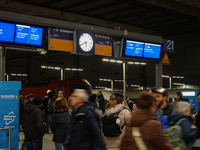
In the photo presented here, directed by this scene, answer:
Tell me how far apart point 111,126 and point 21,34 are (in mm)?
4021

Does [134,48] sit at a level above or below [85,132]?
above

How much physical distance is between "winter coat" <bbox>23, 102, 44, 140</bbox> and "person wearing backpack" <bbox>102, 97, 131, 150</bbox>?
6.12ft

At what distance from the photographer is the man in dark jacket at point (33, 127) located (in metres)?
6.55

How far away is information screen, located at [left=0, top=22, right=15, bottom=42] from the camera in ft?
32.1

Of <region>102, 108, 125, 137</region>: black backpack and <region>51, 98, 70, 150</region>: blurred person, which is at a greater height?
<region>51, 98, 70, 150</region>: blurred person

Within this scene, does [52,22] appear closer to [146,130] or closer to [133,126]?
[133,126]

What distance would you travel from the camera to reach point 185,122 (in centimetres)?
406

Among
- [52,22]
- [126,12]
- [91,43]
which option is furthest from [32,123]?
[126,12]

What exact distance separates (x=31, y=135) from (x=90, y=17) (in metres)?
17.7

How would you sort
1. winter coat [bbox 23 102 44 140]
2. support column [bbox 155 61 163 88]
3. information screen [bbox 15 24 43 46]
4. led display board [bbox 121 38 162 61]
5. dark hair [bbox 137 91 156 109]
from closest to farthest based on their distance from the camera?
dark hair [bbox 137 91 156 109], winter coat [bbox 23 102 44 140], information screen [bbox 15 24 43 46], led display board [bbox 121 38 162 61], support column [bbox 155 61 163 88]

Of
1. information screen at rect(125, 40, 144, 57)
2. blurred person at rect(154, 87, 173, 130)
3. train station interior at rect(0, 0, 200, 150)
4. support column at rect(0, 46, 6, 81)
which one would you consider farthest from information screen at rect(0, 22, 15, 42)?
blurred person at rect(154, 87, 173, 130)

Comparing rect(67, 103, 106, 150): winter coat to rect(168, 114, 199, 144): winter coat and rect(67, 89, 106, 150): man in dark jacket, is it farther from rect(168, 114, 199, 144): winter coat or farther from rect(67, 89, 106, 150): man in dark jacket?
rect(168, 114, 199, 144): winter coat

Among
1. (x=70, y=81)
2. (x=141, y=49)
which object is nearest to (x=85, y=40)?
(x=141, y=49)

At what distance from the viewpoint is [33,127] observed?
6.59 m
